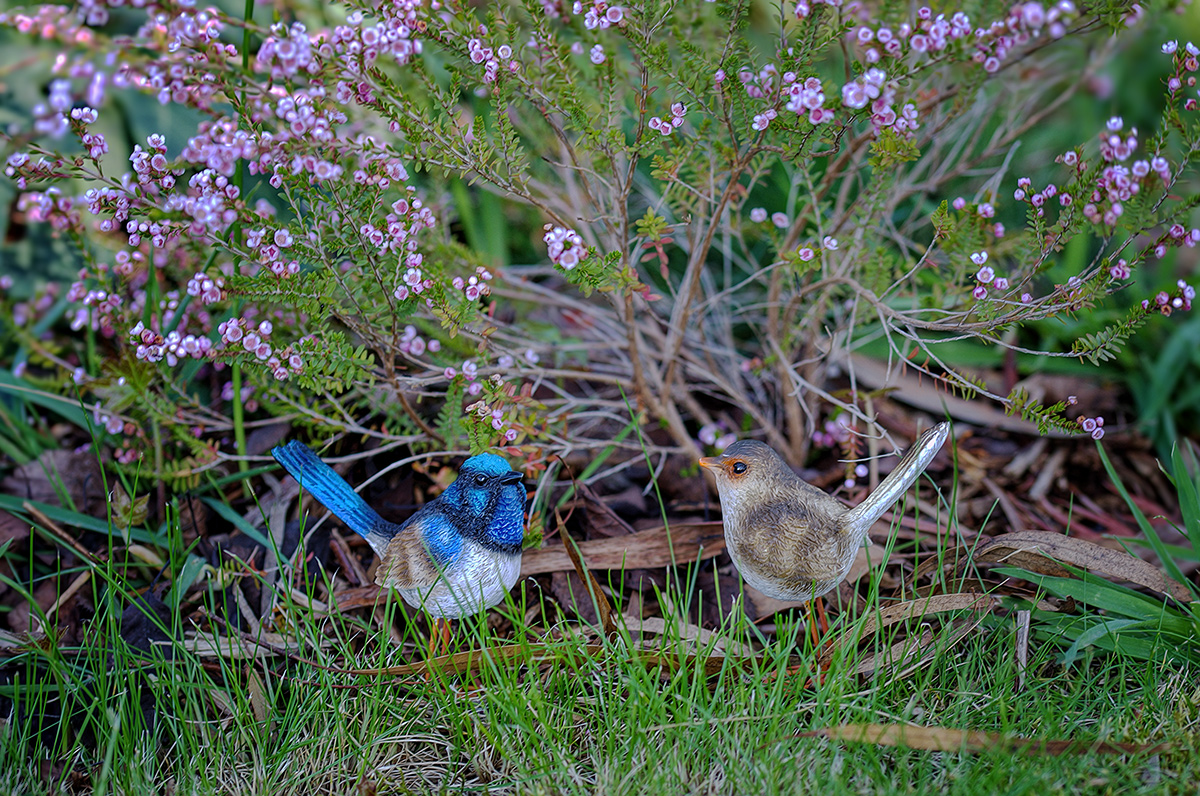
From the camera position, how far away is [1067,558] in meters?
2.20

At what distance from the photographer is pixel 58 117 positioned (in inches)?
67.1

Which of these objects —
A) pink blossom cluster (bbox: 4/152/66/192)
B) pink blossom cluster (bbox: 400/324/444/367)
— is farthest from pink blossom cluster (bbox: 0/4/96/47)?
pink blossom cluster (bbox: 400/324/444/367)

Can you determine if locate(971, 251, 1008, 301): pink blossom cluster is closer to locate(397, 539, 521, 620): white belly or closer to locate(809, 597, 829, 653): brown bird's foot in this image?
locate(809, 597, 829, 653): brown bird's foot

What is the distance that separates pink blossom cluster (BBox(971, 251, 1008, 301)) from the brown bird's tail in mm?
335

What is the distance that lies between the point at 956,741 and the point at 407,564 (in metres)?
1.26

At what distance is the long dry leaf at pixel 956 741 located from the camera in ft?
5.78

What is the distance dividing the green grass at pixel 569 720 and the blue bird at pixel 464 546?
94mm

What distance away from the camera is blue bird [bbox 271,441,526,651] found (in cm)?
200

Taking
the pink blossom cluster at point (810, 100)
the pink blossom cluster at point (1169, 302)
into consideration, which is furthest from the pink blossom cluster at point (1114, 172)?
the pink blossom cluster at point (810, 100)

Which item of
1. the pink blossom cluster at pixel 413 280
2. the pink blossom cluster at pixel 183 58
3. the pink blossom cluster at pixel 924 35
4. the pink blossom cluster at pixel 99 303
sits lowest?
the pink blossom cluster at pixel 99 303

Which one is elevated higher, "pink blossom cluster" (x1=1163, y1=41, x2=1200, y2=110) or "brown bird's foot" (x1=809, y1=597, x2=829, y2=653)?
A: "pink blossom cluster" (x1=1163, y1=41, x2=1200, y2=110)

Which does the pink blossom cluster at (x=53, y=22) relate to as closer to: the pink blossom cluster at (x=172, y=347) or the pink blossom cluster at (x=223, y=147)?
the pink blossom cluster at (x=223, y=147)

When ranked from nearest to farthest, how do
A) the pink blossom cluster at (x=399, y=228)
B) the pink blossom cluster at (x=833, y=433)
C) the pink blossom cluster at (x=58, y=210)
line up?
the pink blossom cluster at (x=399, y=228), the pink blossom cluster at (x=58, y=210), the pink blossom cluster at (x=833, y=433)

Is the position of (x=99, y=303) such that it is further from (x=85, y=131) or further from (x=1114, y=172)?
(x=1114, y=172)
